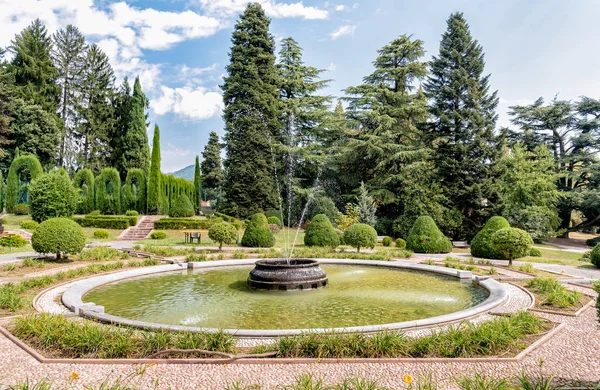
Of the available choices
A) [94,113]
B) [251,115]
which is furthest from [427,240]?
[94,113]

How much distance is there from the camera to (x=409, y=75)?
95.5 feet

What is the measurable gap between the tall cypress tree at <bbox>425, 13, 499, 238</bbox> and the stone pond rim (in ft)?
64.2

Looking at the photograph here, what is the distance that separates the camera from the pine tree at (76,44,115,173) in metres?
41.7

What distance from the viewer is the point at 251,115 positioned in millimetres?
31875

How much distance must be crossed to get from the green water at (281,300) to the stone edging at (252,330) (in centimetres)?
31

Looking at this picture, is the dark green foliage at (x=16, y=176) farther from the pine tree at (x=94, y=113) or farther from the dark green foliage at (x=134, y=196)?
the pine tree at (x=94, y=113)

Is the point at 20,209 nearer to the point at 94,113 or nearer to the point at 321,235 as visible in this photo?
the point at 94,113

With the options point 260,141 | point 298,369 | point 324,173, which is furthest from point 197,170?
point 298,369

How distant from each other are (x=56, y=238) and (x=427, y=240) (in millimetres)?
13858

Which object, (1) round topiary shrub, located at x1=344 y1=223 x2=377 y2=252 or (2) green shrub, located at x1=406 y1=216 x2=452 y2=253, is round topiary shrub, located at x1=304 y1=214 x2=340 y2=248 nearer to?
(1) round topiary shrub, located at x1=344 y1=223 x2=377 y2=252

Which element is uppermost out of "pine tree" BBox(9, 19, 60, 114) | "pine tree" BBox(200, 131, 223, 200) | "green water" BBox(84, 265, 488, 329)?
"pine tree" BBox(9, 19, 60, 114)

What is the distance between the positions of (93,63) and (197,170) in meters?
19.8

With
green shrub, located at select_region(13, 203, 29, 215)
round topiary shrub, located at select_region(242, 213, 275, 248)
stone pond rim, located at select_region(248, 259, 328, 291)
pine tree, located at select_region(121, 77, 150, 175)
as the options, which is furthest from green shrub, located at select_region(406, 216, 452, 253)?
pine tree, located at select_region(121, 77, 150, 175)

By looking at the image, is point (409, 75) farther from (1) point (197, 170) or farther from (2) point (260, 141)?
(1) point (197, 170)
